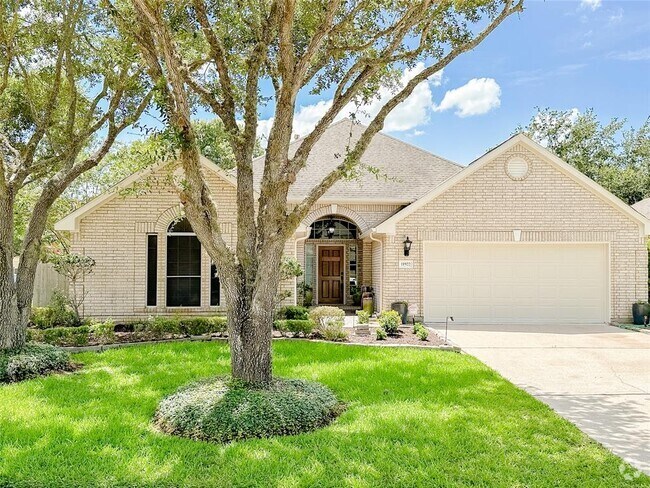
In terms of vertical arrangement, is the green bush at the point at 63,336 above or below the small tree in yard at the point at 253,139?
below

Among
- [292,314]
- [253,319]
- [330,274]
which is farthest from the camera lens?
[330,274]

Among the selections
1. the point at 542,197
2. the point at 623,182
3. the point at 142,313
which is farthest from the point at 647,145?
the point at 142,313

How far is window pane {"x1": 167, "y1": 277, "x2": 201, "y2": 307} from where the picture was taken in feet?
43.5

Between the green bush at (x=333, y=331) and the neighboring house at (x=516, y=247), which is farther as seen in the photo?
the neighboring house at (x=516, y=247)

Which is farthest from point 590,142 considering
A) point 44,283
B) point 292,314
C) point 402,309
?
point 44,283

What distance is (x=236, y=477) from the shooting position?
14.0 ft

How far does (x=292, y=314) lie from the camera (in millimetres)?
12344

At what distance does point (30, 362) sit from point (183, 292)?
5.47 meters

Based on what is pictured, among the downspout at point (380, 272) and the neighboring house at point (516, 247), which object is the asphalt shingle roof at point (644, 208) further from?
the downspout at point (380, 272)

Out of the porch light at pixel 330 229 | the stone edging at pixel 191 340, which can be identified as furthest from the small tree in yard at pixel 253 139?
the porch light at pixel 330 229

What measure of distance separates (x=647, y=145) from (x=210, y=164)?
3110 centimetres

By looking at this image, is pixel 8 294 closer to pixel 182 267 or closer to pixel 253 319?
pixel 182 267

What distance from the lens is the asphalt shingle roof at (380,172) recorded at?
52.0ft

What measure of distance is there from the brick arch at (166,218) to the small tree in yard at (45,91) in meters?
2.94
